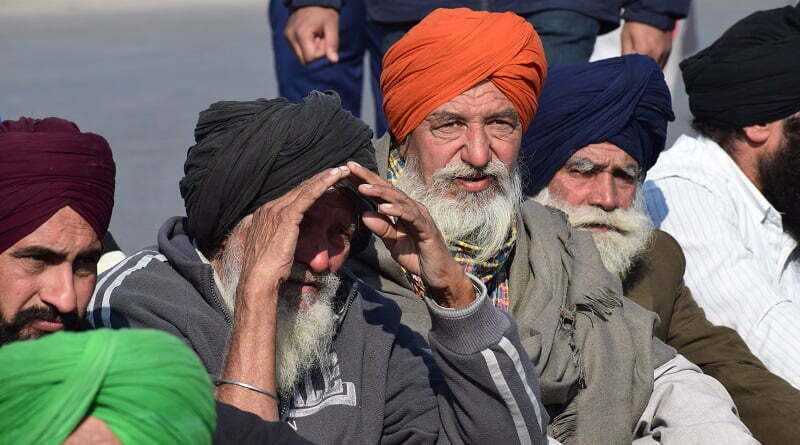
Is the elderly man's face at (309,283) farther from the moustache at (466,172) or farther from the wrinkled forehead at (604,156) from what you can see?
the wrinkled forehead at (604,156)

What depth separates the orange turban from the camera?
15.6 ft

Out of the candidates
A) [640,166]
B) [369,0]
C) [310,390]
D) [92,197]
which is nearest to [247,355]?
[310,390]

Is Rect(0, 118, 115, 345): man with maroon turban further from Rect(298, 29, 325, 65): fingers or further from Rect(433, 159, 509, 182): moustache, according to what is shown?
Rect(298, 29, 325, 65): fingers

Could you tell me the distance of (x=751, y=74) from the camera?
5848 mm

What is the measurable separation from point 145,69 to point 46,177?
11335 millimetres

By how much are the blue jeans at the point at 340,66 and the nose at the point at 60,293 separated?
3113 millimetres

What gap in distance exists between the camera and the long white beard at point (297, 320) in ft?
12.1

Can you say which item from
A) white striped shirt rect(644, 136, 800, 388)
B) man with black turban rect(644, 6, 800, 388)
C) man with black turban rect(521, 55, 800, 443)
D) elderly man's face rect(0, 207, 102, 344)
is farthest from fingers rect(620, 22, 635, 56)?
elderly man's face rect(0, 207, 102, 344)

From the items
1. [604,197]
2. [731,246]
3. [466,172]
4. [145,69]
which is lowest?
[145,69]

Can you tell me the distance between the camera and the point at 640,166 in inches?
→ 212

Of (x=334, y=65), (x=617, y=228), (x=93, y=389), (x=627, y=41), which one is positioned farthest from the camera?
(x=334, y=65)

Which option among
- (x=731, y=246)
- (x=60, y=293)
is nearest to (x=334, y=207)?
(x=60, y=293)

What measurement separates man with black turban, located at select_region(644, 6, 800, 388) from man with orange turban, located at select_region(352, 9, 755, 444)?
798 millimetres

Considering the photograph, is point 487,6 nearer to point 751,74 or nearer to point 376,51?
point 376,51
